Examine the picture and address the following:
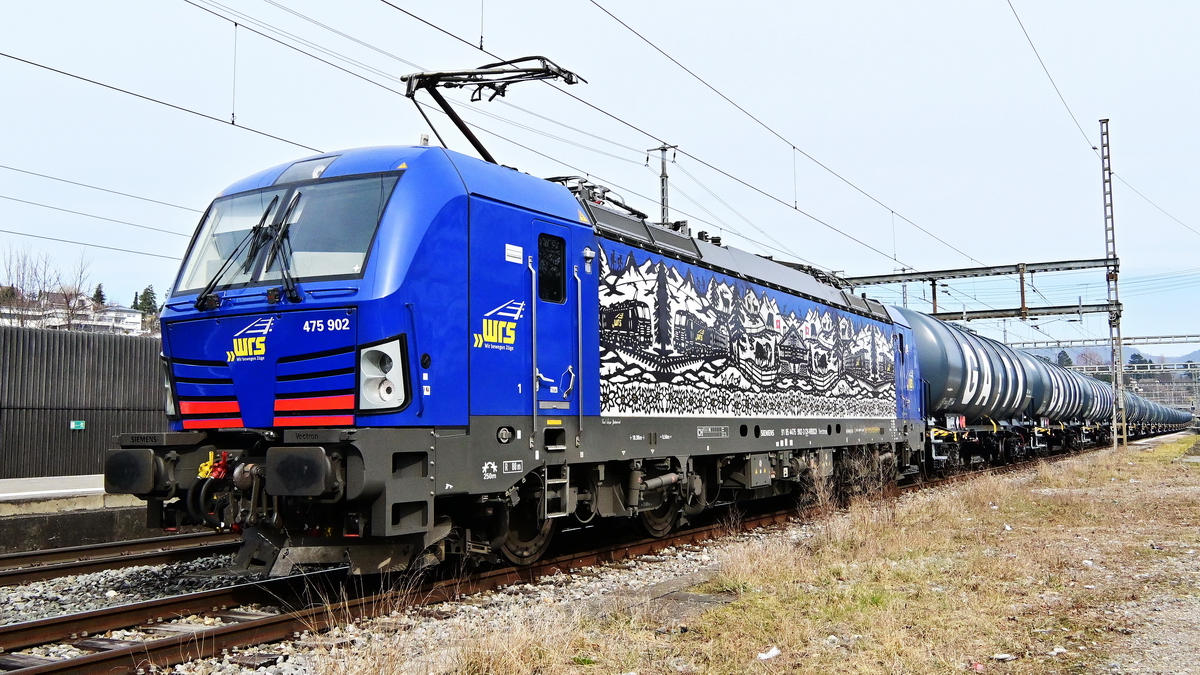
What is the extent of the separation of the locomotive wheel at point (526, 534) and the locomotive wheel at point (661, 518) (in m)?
2.32

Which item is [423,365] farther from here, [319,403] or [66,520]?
[66,520]

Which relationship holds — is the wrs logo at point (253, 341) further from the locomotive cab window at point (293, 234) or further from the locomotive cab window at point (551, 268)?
the locomotive cab window at point (551, 268)

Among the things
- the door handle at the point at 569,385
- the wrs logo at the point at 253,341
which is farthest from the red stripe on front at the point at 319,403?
the door handle at the point at 569,385

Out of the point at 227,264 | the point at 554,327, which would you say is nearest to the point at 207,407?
the point at 227,264

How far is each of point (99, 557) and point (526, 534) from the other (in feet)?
17.2

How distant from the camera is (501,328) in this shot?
8.28 metres

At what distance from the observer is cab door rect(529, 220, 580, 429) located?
8734 mm

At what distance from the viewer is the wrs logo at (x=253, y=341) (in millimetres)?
7469

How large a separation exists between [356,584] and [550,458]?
207 centimetres

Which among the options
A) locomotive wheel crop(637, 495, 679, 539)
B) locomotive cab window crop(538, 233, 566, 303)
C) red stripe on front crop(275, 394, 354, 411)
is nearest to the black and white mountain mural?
locomotive cab window crop(538, 233, 566, 303)

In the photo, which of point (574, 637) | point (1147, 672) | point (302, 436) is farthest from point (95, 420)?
point (1147, 672)

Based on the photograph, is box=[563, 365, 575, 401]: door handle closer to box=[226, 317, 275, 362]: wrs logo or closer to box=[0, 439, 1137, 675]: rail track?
box=[0, 439, 1137, 675]: rail track

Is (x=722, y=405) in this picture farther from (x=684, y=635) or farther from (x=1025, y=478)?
(x=1025, y=478)

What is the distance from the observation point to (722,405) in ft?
39.6
